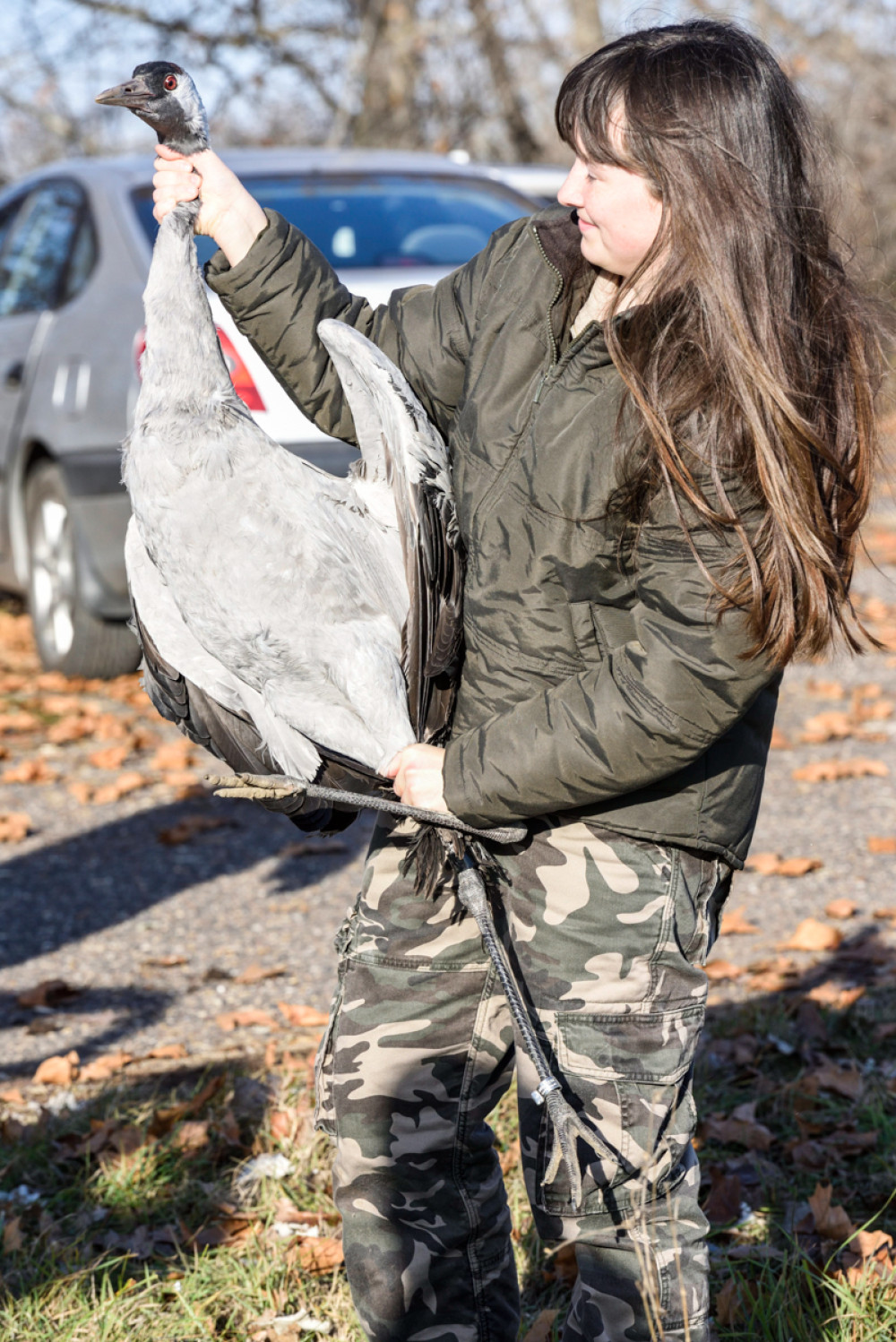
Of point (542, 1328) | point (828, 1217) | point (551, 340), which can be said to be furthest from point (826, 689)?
point (551, 340)

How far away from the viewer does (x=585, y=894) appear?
79.8 inches

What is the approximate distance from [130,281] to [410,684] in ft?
13.2

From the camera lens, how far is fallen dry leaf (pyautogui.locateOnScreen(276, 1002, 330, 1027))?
3.61m

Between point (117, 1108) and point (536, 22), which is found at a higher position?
point (536, 22)

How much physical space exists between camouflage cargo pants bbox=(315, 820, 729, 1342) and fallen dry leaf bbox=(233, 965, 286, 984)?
1696 mm

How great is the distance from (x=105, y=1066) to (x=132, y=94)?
2.34 m

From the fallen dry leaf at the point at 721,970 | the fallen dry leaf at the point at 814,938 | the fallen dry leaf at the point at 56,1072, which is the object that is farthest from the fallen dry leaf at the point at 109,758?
the fallen dry leaf at the point at 814,938

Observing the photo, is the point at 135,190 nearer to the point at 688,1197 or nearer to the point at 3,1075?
the point at 3,1075

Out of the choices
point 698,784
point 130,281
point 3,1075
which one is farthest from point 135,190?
point 698,784

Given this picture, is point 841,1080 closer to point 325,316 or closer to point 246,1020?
point 246,1020

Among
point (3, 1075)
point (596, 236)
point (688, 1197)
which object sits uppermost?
point (596, 236)

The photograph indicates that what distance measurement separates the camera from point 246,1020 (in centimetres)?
364

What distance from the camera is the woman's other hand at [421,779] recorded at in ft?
6.71

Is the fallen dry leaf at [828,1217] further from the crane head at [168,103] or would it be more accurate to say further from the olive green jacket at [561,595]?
the crane head at [168,103]
